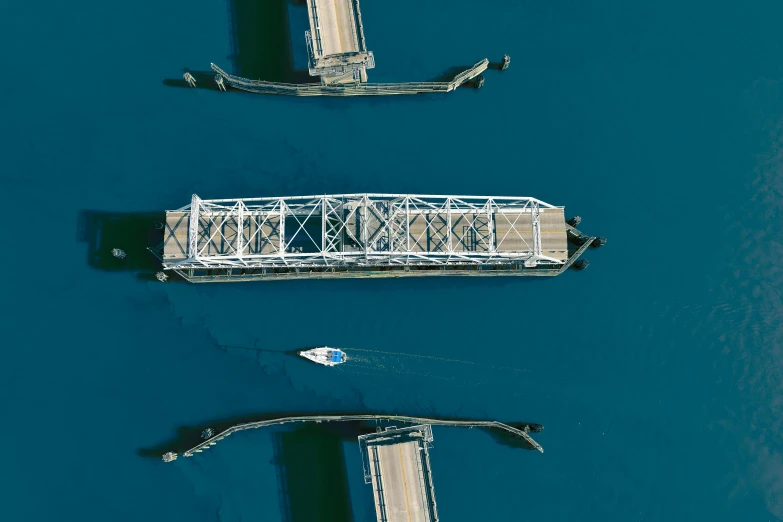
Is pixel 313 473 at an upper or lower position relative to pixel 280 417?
lower

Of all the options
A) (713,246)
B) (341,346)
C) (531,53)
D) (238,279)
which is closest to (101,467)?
(238,279)

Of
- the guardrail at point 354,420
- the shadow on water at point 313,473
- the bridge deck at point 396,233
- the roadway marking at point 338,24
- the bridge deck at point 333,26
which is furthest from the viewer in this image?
the roadway marking at point 338,24

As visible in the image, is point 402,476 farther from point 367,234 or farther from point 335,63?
point 335,63

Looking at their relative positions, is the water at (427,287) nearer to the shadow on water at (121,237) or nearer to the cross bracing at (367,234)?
the shadow on water at (121,237)

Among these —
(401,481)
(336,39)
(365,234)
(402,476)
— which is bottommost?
(401,481)

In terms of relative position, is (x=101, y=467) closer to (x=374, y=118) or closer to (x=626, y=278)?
(x=374, y=118)

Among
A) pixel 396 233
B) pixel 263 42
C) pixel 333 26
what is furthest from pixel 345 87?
pixel 396 233

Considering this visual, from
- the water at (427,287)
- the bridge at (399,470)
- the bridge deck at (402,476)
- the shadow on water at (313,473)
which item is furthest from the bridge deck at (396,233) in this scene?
the shadow on water at (313,473)
